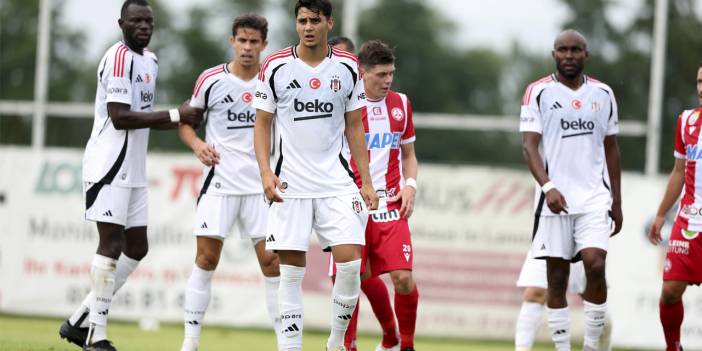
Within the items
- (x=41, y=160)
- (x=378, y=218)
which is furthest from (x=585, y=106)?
(x=41, y=160)

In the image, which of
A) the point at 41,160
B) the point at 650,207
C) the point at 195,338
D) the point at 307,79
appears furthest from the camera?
the point at 41,160

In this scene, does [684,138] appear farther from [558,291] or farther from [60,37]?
[60,37]

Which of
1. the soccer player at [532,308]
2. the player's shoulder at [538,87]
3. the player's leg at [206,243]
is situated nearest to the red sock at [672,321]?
the soccer player at [532,308]

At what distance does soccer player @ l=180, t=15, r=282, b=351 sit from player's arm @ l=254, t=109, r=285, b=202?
5.46 feet

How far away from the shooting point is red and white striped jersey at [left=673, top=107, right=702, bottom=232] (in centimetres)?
989

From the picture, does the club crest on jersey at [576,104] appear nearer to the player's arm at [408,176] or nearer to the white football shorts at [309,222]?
the player's arm at [408,176]

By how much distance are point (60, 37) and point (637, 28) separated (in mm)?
8660

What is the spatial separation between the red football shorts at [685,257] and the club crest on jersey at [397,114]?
261cm

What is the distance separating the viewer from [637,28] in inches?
644

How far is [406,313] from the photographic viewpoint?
9672mm

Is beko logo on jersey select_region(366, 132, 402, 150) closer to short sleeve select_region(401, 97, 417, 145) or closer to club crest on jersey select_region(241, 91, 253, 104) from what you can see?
short sleeve select_region(401, 97, 417, 145)

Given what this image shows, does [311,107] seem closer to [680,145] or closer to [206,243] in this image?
[206,243]

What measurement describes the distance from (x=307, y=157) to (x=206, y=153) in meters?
1.56

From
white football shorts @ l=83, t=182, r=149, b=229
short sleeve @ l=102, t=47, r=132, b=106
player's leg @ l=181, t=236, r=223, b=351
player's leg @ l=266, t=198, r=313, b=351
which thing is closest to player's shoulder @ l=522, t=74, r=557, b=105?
player's leg @ l=266, t=198, r=313, b=351
